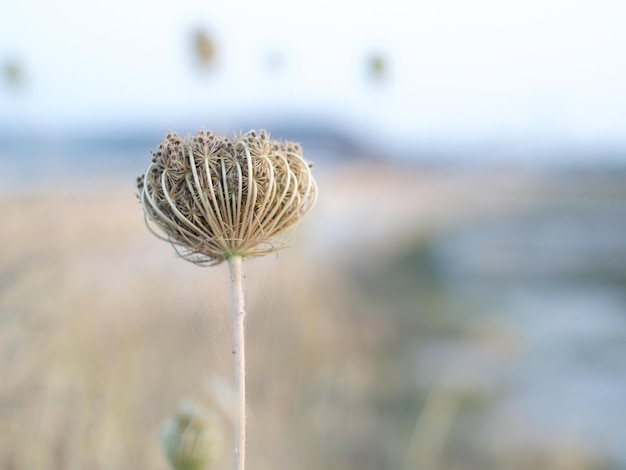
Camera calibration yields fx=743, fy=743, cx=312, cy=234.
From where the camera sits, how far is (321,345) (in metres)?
6.45

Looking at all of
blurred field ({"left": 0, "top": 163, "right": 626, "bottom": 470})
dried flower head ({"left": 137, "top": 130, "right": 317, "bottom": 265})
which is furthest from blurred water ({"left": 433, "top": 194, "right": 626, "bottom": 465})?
dried flower head ({"left": 137, "top": 130, "right": 317, "bottom": 265})

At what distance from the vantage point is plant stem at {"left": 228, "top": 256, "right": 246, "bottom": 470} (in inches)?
45.4

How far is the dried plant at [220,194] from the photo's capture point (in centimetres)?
126

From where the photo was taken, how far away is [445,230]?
634 inches

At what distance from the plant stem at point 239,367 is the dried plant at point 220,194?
24mm

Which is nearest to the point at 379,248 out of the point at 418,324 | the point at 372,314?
the point at 418,324

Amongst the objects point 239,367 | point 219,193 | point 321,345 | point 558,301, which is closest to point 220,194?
point 219,193

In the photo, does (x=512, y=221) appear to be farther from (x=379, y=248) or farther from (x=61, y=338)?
(x=61, y=338)

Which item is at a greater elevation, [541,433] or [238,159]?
[238,159]

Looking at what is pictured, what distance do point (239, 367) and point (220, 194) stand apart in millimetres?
294

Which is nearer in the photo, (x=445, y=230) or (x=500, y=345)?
(x=500, y=345)

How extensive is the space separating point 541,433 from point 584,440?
1.25 feet

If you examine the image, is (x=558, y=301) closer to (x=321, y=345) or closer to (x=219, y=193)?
(x=321, y=345)

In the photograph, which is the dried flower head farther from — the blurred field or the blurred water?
the blurred water
